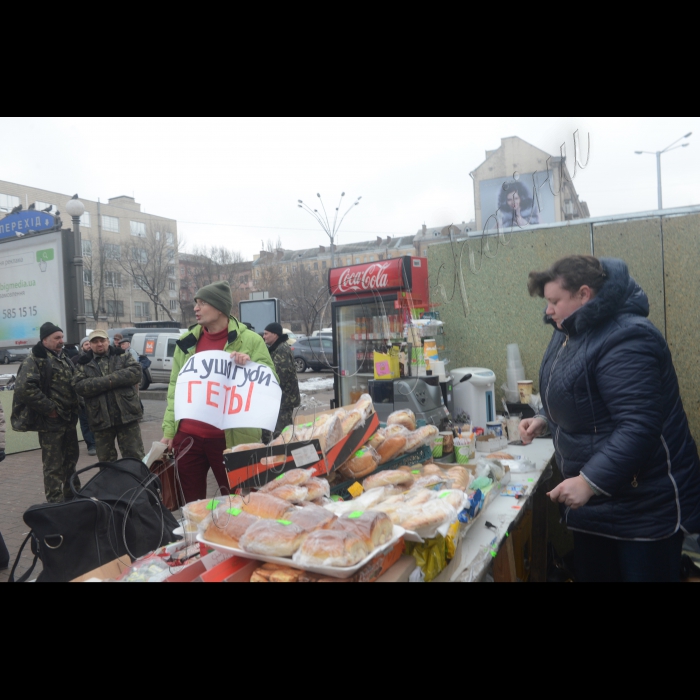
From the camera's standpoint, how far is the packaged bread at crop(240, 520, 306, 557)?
1.56 metres

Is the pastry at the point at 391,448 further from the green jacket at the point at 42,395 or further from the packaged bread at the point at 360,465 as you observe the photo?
the green jacket at the point at 42,395

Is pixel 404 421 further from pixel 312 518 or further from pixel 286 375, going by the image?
pixel 286 375

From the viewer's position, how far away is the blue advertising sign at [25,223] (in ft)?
23.3

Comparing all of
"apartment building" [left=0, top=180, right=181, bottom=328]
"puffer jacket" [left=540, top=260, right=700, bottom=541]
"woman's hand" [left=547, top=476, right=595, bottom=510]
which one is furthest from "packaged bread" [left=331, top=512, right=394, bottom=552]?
"apartment building" [left=0, top=180, right=181, bottom=328]

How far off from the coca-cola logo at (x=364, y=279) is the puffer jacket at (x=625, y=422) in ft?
11.8

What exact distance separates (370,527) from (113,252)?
31936 mm

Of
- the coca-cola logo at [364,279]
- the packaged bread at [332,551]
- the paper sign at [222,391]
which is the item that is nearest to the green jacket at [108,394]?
the coca-cola logo at [364,279]

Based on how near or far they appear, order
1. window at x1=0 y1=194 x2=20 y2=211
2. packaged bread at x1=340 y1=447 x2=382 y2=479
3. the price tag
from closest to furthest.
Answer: the price tag < packaged bread at x1=340 y1=447 x2=382 y2=479 < window at x1=0 y1=194 x2=20 y2=211

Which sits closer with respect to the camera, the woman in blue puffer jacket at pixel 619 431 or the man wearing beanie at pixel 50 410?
the woman in blue puffer jacket at pixel 619 431

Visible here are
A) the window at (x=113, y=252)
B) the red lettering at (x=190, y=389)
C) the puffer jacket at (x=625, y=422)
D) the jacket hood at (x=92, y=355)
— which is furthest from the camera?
the window at (x=113, y=252)

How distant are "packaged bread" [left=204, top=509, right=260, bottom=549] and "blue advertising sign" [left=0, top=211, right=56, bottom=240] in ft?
22.2

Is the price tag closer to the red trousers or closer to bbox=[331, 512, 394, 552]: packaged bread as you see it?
bbox=[331, 512, 394, 552]: packaged bread

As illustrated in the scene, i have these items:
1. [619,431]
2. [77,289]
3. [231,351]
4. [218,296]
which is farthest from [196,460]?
[77,289]
